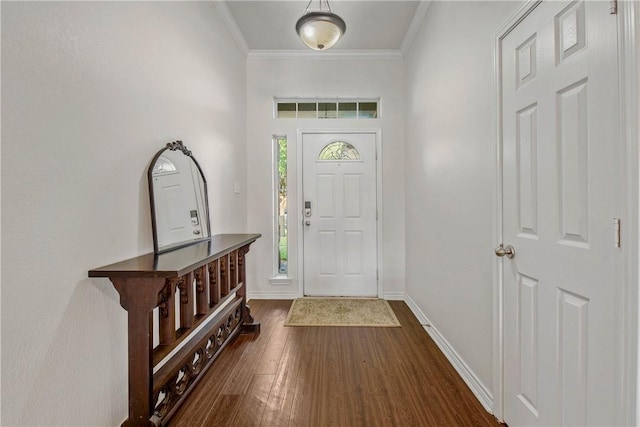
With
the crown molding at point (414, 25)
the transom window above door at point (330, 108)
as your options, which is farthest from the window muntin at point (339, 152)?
the crown molding at point (414, 25)

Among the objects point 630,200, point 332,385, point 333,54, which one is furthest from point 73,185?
point 333,54

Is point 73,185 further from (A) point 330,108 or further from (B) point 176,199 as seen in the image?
(A) point 330,108

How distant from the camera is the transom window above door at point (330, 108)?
3.48 meters

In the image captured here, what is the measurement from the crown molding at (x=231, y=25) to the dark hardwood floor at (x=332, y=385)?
288cm

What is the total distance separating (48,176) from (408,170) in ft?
9.83

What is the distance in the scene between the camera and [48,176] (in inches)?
40.9

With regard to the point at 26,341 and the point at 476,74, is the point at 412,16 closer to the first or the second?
the point at 476,74

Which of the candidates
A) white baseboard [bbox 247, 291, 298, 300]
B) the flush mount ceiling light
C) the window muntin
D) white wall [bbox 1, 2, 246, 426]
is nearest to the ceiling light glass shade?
the flush mount ceiling light

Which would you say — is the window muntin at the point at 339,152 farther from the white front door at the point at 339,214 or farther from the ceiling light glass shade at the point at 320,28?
the ceiling light glass shade at the point at 320,28

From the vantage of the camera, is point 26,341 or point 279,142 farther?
point 279,142

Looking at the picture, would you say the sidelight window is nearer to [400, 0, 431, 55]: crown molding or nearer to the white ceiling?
the white ceiling

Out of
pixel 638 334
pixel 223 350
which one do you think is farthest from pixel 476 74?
pixel 223 350

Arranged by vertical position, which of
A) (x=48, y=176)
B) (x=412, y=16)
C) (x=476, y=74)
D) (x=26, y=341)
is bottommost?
(x=26, y=341)

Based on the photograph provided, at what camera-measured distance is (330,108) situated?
3492mm
